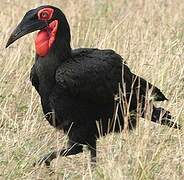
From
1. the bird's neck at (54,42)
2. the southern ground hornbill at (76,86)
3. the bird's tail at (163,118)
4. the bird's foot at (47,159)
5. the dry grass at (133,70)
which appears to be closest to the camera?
the dry grass at (133,70)

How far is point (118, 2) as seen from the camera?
8844 mm

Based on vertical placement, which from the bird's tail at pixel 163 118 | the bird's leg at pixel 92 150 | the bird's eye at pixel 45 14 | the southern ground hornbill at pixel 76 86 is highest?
the bird's eye at pixel 45 14

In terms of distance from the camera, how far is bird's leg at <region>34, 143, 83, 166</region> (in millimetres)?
4680

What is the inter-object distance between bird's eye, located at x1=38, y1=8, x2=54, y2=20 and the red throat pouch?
5 centimetres

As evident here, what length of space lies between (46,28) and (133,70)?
1456 mm

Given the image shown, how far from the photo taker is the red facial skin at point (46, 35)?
4.95 metres

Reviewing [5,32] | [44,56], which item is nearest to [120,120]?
[44,56]

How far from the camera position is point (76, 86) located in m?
4.72

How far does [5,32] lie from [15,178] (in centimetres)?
292

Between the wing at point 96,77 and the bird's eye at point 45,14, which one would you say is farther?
the bird's eye at point 45,14

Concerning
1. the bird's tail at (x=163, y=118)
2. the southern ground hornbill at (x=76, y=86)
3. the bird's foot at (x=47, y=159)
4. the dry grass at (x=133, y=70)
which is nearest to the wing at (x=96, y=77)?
the southern ground hornbill at (x=76, y=86)

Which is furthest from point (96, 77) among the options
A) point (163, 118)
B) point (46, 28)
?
point (163, 118)

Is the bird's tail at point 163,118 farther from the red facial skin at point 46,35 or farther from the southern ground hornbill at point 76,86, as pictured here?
the red facial skin at point 46,35

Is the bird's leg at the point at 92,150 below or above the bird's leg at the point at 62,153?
below
